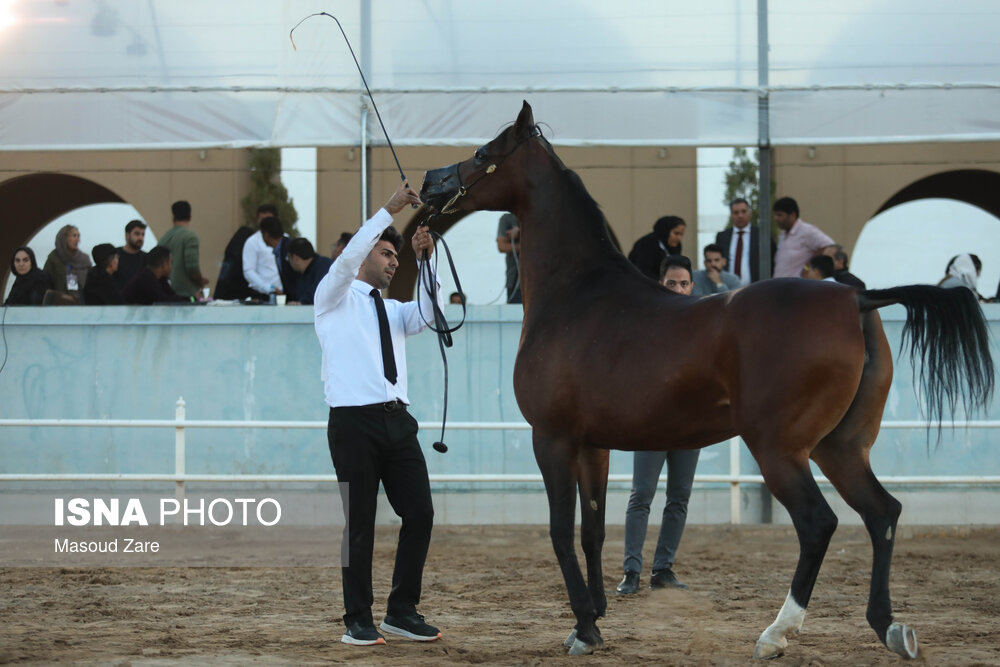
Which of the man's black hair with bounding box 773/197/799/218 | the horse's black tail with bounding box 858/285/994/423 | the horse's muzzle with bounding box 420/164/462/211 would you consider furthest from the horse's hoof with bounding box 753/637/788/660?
the man's black hair with bounding box 773/197/799/218

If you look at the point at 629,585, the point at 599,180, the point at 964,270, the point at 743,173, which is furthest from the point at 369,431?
the point at 599,180

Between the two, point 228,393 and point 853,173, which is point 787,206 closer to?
point 853,173

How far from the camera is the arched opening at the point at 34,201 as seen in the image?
1379 centimetres

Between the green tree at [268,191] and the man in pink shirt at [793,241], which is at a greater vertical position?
the green tree at [268,191]

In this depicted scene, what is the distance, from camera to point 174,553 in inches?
318

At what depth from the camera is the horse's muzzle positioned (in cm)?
537

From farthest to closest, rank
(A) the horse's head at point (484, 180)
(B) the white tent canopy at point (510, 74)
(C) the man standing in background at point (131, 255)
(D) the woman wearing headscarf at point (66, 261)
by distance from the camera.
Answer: (D) the woman wearing headscarf at point (66, 261)
(C) the man standing in background at point (131, 255)
(B) the white tent canopy at point (510, 74)
(A) the horse's head at point (484, 180)

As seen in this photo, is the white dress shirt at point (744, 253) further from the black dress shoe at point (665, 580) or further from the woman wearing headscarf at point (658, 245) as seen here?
the black dress shoe at point (665, 580)

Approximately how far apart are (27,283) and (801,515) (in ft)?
26.9

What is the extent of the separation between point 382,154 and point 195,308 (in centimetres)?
366

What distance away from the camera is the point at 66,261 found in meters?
10.8

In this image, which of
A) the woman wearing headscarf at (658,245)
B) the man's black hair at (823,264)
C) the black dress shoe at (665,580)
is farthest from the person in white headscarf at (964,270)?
the black dress shoe at (665,580)

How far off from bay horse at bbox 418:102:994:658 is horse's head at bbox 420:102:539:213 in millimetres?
150

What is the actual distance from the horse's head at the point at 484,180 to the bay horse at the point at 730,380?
15 centimetres
